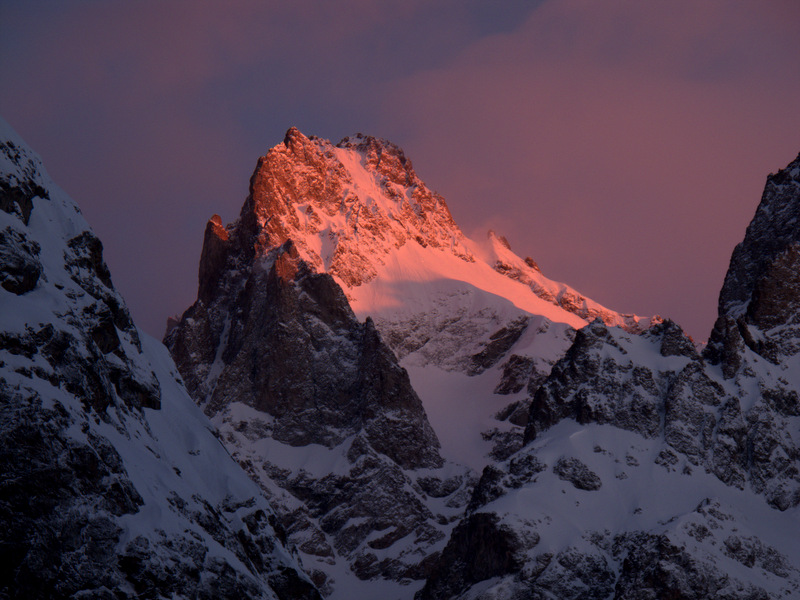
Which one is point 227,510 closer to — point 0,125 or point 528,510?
point 0,125

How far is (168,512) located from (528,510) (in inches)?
3573

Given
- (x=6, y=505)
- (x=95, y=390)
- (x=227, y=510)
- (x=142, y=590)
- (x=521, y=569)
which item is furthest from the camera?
(x=521, y=569)

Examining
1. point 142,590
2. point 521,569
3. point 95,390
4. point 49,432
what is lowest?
point 142,590

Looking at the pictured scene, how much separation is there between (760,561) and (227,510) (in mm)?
83653

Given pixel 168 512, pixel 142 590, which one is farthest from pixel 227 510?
pixel 142 590

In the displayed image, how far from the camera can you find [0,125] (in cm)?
11425

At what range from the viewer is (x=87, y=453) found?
9862 centimetres

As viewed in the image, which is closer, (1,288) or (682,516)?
(1,288)

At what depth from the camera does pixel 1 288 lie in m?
101

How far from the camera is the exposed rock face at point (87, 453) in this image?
307 ft

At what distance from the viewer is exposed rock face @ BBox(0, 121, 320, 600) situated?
9356 cm

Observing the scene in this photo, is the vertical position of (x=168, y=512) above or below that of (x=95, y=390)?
below

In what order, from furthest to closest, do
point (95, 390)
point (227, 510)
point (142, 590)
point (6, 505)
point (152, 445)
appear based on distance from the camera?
point (227, 510)
point (152, 445)
point (95, 390)
point (142, 590)
point (6, 505)

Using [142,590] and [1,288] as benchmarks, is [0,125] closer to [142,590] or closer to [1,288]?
[1,288]
